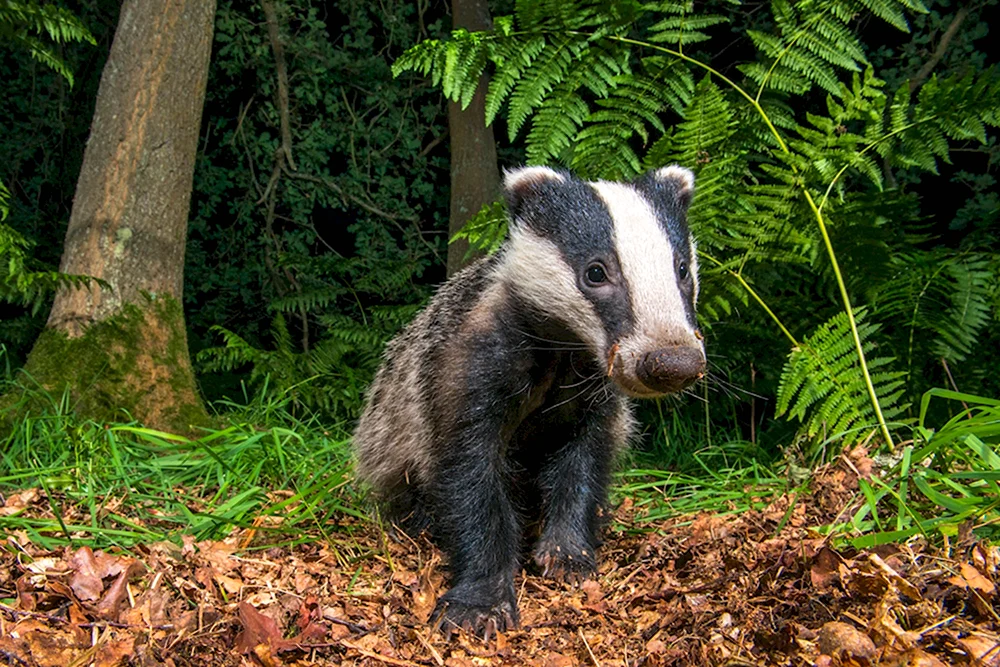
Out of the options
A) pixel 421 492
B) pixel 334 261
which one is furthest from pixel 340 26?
pixel 421 492

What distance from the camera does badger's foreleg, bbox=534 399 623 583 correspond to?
11.0 ft

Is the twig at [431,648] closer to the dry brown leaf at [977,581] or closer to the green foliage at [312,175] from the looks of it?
the dry brown leaf at [977,581]

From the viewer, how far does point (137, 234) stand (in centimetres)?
475

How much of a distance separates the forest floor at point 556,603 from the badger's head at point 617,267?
25.3 inches

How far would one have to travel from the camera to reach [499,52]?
4.04 meters

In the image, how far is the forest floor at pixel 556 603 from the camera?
7.09 ft

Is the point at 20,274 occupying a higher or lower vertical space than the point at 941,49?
lower

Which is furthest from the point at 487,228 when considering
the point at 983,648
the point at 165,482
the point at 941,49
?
the point at 941,49

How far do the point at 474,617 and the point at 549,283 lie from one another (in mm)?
1100

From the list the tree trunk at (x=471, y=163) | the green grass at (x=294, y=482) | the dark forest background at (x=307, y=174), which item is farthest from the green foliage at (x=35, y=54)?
the tree trunk at (x=471, y=163)

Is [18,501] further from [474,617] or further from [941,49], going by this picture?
[941,49]

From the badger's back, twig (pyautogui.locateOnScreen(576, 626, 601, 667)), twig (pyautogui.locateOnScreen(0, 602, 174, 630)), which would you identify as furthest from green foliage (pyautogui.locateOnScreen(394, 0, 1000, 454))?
twig (pyautogui.locateOnScreen(0, 602, 174, 630))

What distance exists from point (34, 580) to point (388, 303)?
13.3 feet

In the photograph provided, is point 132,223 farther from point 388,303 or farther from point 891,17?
→ point 891,17
